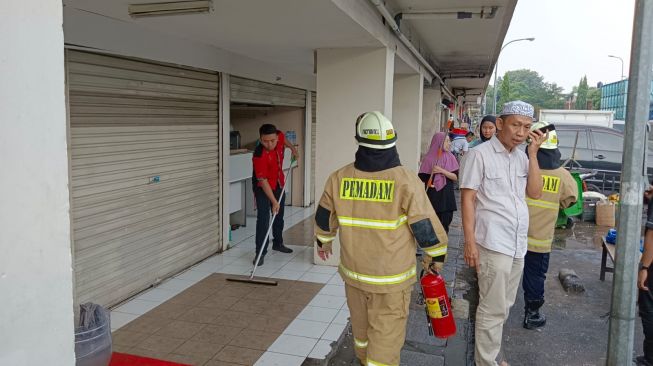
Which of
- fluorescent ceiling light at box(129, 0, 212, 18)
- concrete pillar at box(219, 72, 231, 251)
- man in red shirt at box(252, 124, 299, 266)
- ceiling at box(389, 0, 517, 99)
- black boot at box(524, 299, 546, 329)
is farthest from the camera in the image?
concrete pillar at box(219, 72, 231, 251)

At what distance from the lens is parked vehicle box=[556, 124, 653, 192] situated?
11.2m

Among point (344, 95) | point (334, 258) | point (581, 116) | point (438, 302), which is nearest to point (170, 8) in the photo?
point (344, 95)

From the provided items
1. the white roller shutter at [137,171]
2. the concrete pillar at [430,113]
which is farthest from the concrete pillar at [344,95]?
the concrete pillar at [430,113]

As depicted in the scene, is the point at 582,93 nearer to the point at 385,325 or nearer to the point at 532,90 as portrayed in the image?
the point at 532,90

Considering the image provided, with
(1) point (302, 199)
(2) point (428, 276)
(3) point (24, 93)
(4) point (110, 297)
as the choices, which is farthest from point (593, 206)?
(3) point (24, 93)

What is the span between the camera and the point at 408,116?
10617 millimetres

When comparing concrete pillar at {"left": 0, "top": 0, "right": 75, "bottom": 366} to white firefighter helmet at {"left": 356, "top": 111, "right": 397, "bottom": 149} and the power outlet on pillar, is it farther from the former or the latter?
the power outlet on pillar

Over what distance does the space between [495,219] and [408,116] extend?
7.16 meters

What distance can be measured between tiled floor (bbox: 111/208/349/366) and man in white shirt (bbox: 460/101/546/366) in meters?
1.39

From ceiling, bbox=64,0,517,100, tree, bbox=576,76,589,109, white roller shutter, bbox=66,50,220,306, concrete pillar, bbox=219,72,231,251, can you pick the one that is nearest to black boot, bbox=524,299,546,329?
ceiling, bbox=64,0,517,100

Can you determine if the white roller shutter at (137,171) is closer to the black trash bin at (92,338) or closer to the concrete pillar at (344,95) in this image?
the concrete pillar at (344,95)

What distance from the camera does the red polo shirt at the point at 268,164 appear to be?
6.47 meters

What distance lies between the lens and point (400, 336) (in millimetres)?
3322

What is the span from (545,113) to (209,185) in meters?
15.2
